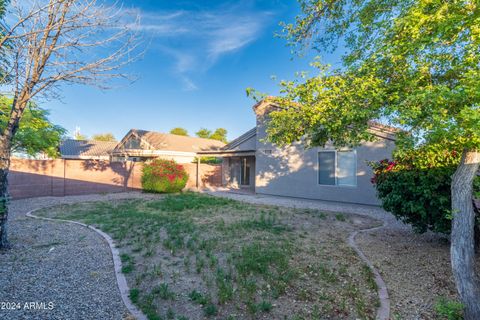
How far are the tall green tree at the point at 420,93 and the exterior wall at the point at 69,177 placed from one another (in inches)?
480

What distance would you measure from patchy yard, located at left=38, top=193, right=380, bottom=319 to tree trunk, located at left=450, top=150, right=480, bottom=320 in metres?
0.99

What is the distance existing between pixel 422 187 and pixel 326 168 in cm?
622

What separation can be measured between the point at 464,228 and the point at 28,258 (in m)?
6.49

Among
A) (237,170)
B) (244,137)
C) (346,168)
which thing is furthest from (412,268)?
(237,170)

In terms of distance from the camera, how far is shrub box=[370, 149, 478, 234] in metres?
4.41

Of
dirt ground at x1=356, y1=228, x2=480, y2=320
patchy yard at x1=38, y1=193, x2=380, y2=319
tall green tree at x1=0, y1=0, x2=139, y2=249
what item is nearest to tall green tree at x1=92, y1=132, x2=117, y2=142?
patchy yard at x1=38, y1=193, x2=380, y2=319

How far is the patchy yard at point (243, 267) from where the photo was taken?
2973 mm

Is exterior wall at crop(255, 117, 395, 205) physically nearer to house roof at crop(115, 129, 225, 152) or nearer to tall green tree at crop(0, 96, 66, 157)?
tall green tree at crop(0, 96, 66, 157)

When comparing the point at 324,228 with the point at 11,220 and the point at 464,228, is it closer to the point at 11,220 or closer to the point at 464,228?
the point at 464,228

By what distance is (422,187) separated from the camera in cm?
459

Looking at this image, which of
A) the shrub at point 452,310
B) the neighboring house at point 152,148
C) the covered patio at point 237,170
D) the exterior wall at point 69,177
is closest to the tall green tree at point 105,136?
the neighboring house at point 152,148

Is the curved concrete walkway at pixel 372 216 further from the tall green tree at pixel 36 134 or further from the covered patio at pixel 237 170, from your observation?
the tall green tree at pixel 36 134

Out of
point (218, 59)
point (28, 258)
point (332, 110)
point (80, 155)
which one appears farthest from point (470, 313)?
point (80, 155)

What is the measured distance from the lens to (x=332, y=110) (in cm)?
346
